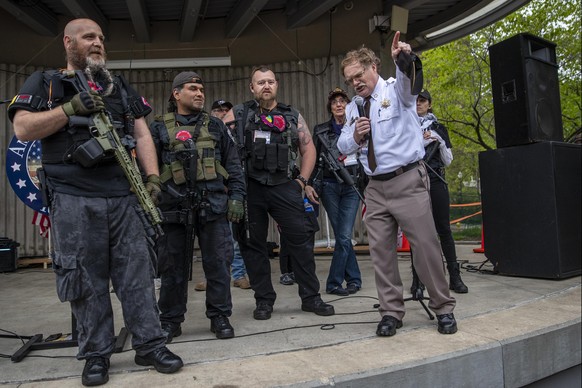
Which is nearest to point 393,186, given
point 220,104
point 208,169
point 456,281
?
point 208,169

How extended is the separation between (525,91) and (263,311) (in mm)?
3544

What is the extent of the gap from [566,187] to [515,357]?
2633 millimetres

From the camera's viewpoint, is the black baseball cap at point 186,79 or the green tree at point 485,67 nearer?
the black baseball cap at point 186,79

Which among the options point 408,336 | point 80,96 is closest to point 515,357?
point 408,336

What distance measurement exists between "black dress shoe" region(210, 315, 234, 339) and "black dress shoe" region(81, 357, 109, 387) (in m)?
0.84

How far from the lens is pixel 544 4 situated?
13664 mm

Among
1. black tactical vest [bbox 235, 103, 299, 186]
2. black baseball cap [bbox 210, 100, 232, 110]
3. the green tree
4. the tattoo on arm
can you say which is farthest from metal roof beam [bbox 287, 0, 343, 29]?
the green tree

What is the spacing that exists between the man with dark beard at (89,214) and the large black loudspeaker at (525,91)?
4.06m

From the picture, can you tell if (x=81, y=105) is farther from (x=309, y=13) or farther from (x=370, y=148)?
(x=309, y=13)

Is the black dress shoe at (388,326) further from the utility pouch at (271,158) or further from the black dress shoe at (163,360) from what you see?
the utility pouch at (271,158)

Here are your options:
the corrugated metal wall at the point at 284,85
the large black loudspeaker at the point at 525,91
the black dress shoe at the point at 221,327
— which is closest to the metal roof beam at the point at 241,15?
the corrugated metal wall at the point at 284,85

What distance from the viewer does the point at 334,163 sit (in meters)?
4.59

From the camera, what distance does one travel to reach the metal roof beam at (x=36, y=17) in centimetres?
625

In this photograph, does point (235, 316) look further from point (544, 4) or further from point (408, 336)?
point (544, 4)
